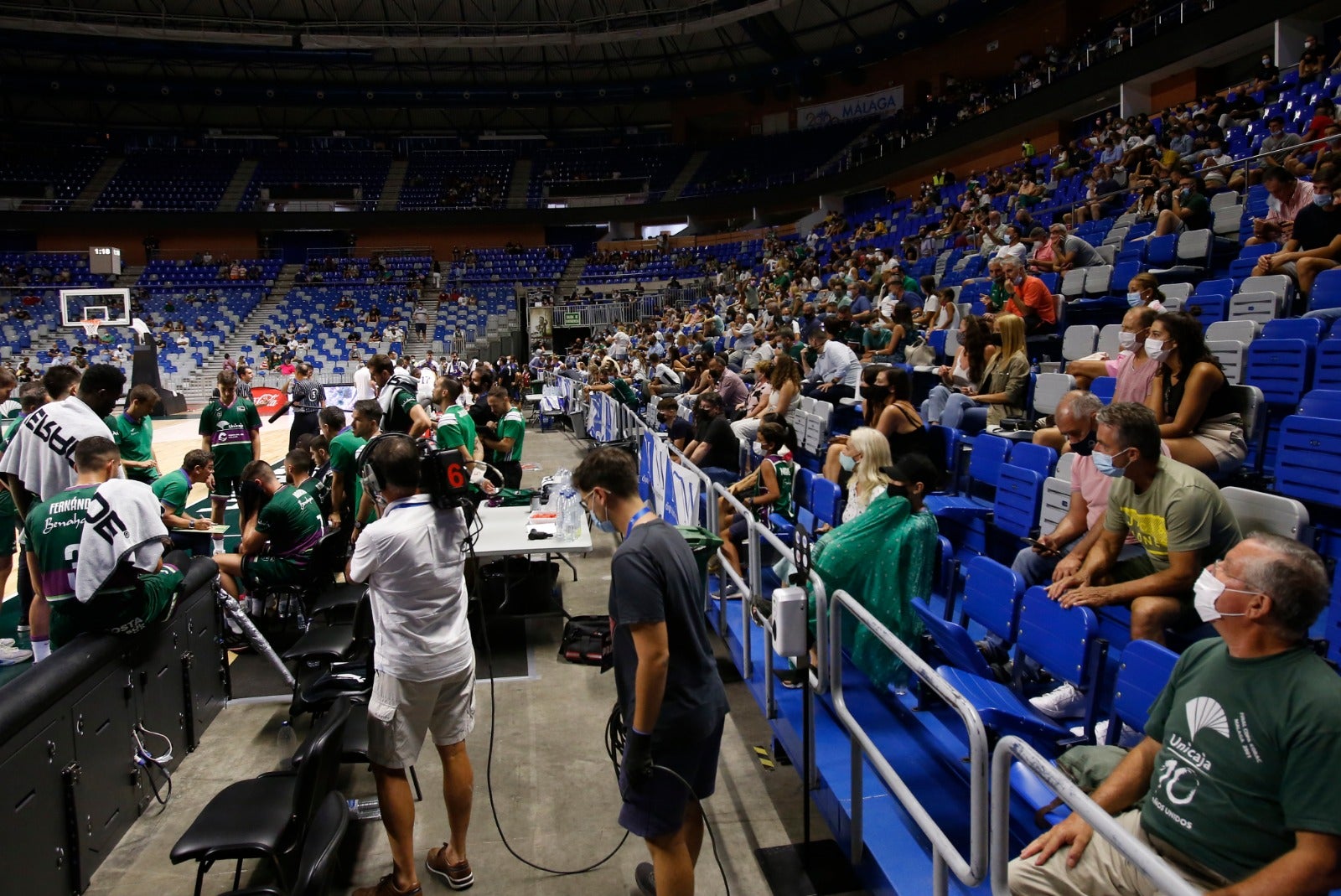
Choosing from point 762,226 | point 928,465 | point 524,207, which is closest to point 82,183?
point 524,207

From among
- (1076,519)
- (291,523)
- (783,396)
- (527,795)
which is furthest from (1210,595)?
(783,396)

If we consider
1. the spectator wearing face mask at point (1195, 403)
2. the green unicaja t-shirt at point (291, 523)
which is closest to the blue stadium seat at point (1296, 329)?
the spectator wearing face mask at point (1195, 403)

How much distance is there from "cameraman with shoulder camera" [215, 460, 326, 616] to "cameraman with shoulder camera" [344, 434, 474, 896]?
8.64ft

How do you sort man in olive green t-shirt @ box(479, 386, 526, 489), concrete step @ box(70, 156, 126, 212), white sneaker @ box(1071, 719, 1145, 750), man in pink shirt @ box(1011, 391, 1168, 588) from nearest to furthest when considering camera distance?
white sneaker @ box(1071, 719, 1145, 750) < man in pink shirt @ box(1011, 391, 1168, 588) < man in olive green t-shirt @ box(479, 386, 526, 489) < concrete step @ box(70, 156, 126, 212)

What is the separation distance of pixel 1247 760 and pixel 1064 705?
155cm

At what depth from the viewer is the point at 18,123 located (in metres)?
35.6

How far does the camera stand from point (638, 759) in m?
2.62

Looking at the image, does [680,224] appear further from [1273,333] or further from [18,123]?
[1273,333]

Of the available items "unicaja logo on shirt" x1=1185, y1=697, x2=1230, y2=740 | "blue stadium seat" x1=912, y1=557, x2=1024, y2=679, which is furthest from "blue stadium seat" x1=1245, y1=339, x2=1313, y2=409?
"unicaja logo on shirt" x1=1185, y1=697, x2=1230, y2=740

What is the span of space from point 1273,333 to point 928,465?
10.5ft

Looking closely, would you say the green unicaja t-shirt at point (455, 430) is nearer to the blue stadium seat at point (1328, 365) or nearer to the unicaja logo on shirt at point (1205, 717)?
the unicaja logo on shirt at point (1205, 717)

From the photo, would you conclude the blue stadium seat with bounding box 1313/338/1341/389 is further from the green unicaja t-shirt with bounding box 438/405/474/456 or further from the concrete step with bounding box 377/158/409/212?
the concrete step with bounding box 377/158/409/212

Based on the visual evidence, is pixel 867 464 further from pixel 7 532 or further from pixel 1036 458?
pixel 7 532

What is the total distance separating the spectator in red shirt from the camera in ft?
26.8
